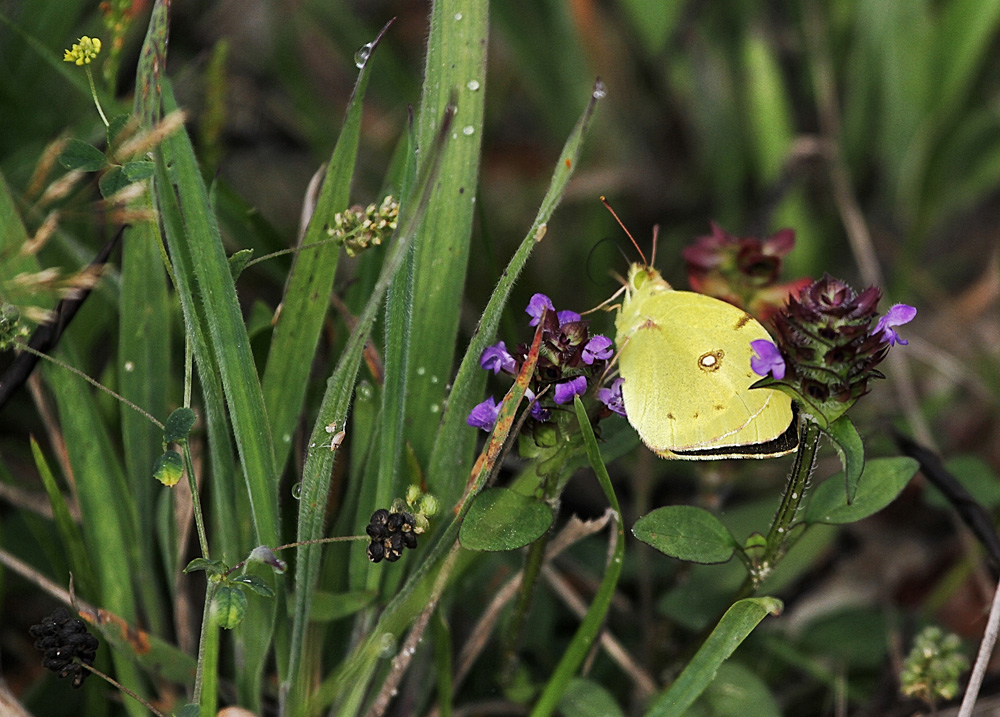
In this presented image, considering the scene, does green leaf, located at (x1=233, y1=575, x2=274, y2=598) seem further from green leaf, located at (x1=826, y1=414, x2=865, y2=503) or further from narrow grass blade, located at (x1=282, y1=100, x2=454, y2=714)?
green leaf, located at (x1=826, y1=414, x2=865, y2=503)

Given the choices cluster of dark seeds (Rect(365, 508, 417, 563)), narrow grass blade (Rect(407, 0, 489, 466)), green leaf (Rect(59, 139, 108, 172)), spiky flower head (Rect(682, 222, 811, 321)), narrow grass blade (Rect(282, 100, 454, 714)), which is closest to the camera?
narrow grass blade (Rect(282, 100, 454, 714))

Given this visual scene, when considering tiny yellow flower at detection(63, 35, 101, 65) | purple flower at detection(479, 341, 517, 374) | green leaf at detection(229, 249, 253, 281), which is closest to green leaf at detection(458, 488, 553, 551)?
purple flower at detection(479, 341, 517, 374)

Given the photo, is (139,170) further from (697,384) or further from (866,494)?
(866,494)

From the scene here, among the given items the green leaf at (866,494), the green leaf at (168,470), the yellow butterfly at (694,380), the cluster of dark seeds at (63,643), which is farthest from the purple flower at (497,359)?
the cluster of dark seeds at (63,643)

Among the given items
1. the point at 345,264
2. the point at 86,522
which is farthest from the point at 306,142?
the point at 86,522

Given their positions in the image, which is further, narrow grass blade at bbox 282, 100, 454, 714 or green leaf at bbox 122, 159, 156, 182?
green leaf at bbox 122, 159, 156, 182

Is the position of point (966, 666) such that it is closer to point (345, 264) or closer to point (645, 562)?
point (645, 562)
